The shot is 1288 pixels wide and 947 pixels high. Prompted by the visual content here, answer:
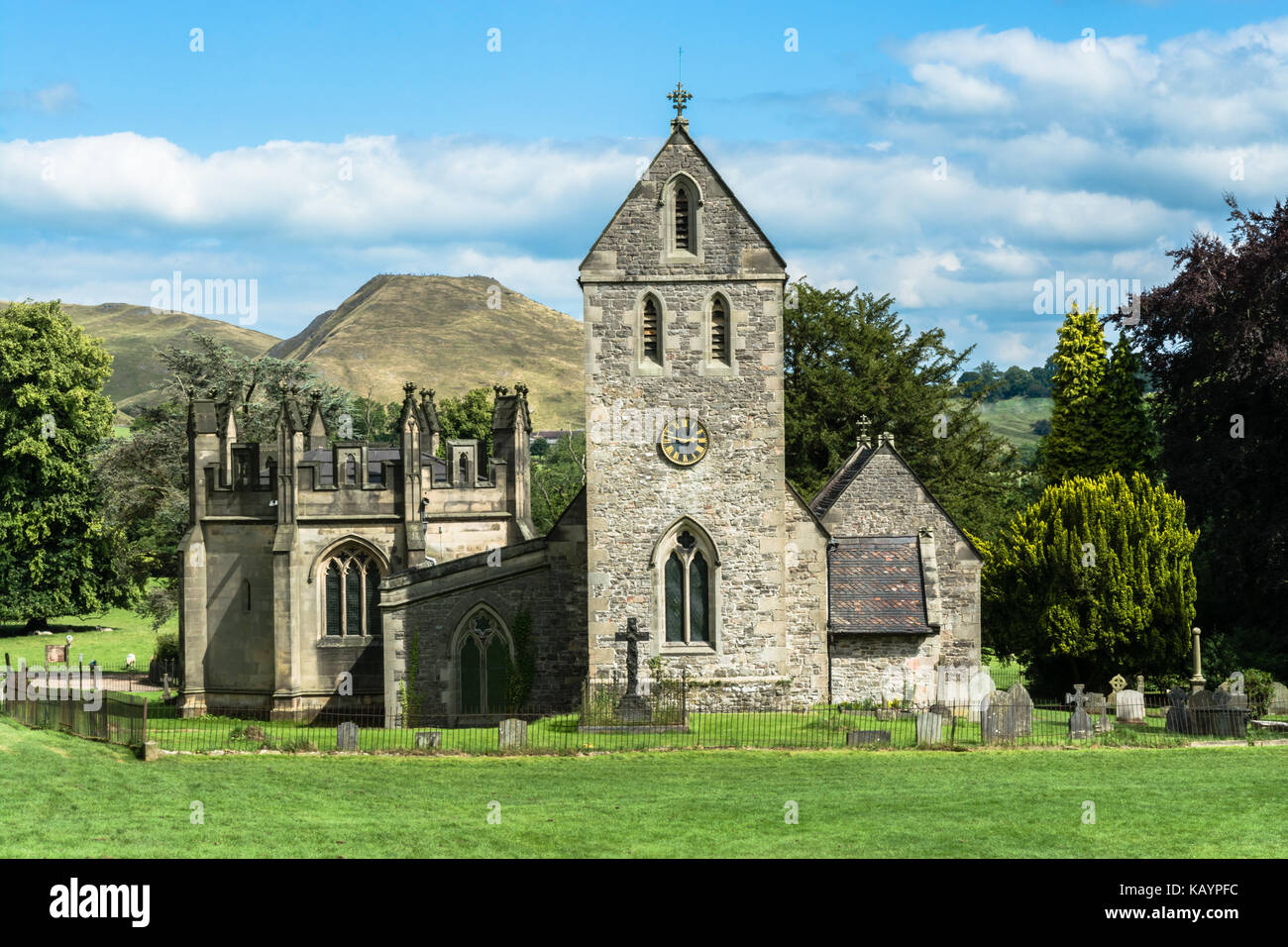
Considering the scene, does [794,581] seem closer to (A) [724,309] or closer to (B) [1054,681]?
(A) [724,309]

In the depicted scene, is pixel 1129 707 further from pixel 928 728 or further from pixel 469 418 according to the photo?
pixel 469 418

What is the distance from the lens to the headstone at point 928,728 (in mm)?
28016

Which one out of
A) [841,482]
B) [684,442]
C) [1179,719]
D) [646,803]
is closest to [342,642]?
[684,442]

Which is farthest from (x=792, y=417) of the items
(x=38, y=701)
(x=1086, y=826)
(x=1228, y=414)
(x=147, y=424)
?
(x=1086, y=826)

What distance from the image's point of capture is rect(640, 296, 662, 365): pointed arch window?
31703 millimetres

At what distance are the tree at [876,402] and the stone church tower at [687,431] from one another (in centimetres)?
2278

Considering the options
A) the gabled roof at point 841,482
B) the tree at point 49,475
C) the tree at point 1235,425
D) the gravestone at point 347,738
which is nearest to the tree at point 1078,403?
the tree at point 1235,425

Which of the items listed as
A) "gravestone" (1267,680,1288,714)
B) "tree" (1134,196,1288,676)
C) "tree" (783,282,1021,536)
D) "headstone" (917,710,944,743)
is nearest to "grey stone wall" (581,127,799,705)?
"headstone" (917,710,944,743)

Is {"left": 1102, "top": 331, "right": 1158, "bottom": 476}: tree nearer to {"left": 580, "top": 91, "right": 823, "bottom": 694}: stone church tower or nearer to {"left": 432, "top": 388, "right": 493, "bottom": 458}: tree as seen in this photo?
{"left": 580, "top": 91, "right": 823, "bottom": 694}: stone church tower

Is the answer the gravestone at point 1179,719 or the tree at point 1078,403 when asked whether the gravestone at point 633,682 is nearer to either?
the gravestone at point 1179,719

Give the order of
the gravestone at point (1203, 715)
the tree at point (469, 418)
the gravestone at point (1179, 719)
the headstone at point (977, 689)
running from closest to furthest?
the gravestone at point (1203, 715), the gravestone at point (1179, 719), the headstone at point (977, 689), the tree at point (469, 418)

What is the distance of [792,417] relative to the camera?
56.3 meters

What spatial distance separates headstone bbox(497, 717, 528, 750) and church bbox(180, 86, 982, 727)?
14.3 ft

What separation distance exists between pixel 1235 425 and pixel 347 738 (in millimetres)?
29231
